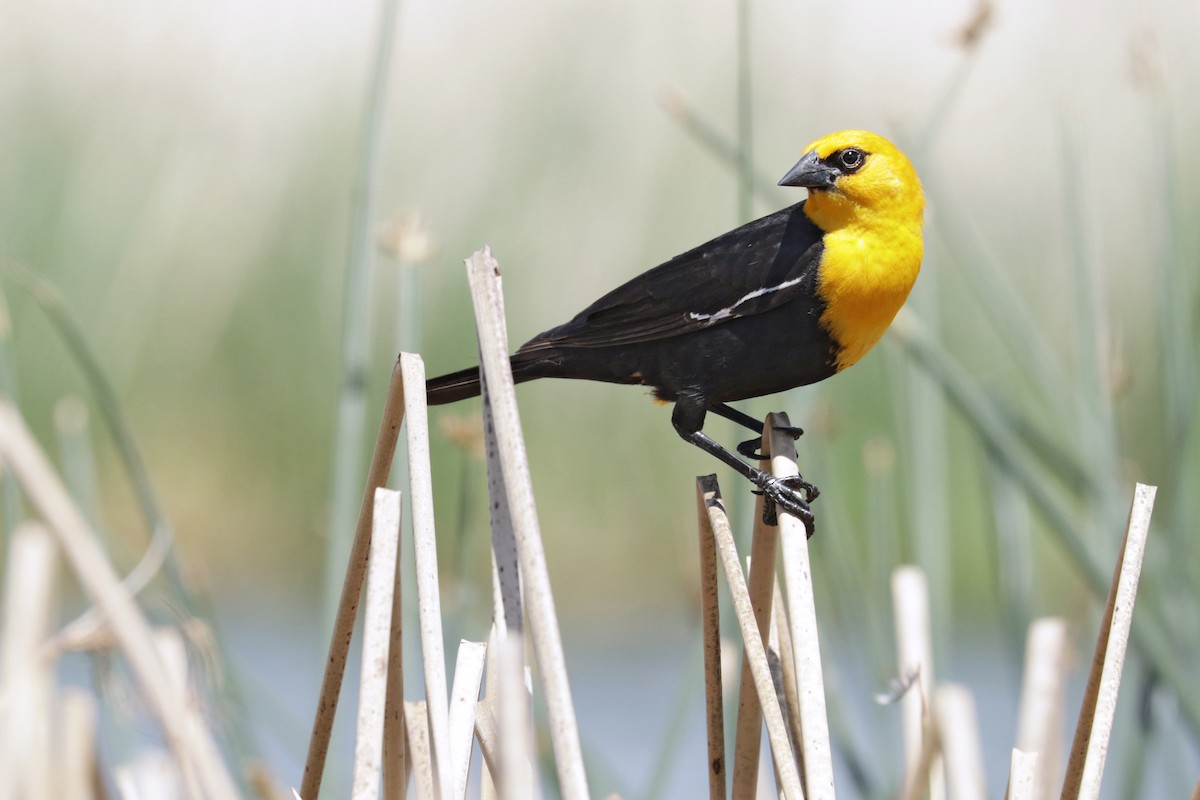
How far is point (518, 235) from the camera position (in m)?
5.68

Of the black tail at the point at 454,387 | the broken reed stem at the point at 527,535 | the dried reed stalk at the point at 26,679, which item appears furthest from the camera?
the black tail at the point at 454,387

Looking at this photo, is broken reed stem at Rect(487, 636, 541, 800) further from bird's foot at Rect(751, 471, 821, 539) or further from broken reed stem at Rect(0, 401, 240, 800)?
bird's foot at Rect(751, 471, 821, 539)

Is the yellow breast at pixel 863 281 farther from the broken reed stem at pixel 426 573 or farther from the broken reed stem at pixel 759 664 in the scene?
the broken reed stem at pixel 426 573

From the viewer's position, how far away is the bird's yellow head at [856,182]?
2520mm

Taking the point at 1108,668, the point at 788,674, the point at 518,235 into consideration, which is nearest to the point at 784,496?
the point at 788,674

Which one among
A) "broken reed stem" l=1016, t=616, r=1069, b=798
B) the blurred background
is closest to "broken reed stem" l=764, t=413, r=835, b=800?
"broken reed stem" l=1016, t=616, r=1069, b=798

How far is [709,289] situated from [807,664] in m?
1.06

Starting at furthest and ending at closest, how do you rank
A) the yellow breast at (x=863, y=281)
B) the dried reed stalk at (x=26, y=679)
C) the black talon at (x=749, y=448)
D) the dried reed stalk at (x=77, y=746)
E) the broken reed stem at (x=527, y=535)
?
the black talon at (x=749, y=448) < the yellow breast at (x=863, y=281) < the dried reed stalk at (x=77, y=746) < the dried reed stalk at (x=26, y=679) < the broken reed stem at (x=527, y=535)

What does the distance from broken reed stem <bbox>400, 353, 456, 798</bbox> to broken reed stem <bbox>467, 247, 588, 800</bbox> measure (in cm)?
14

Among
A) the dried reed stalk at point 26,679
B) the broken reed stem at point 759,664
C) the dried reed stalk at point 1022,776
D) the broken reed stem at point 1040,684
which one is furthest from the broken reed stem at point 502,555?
the broken reed stem at point 1040,684

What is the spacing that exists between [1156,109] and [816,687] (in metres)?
1.74

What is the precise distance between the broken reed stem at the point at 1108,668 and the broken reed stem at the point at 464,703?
79 centimetres

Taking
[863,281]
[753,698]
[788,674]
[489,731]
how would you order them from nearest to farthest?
1. [489,731]
2. [753,698]
3. [788,674]
4. [863,281]

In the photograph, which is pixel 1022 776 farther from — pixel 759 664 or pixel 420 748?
pixel 420 748
